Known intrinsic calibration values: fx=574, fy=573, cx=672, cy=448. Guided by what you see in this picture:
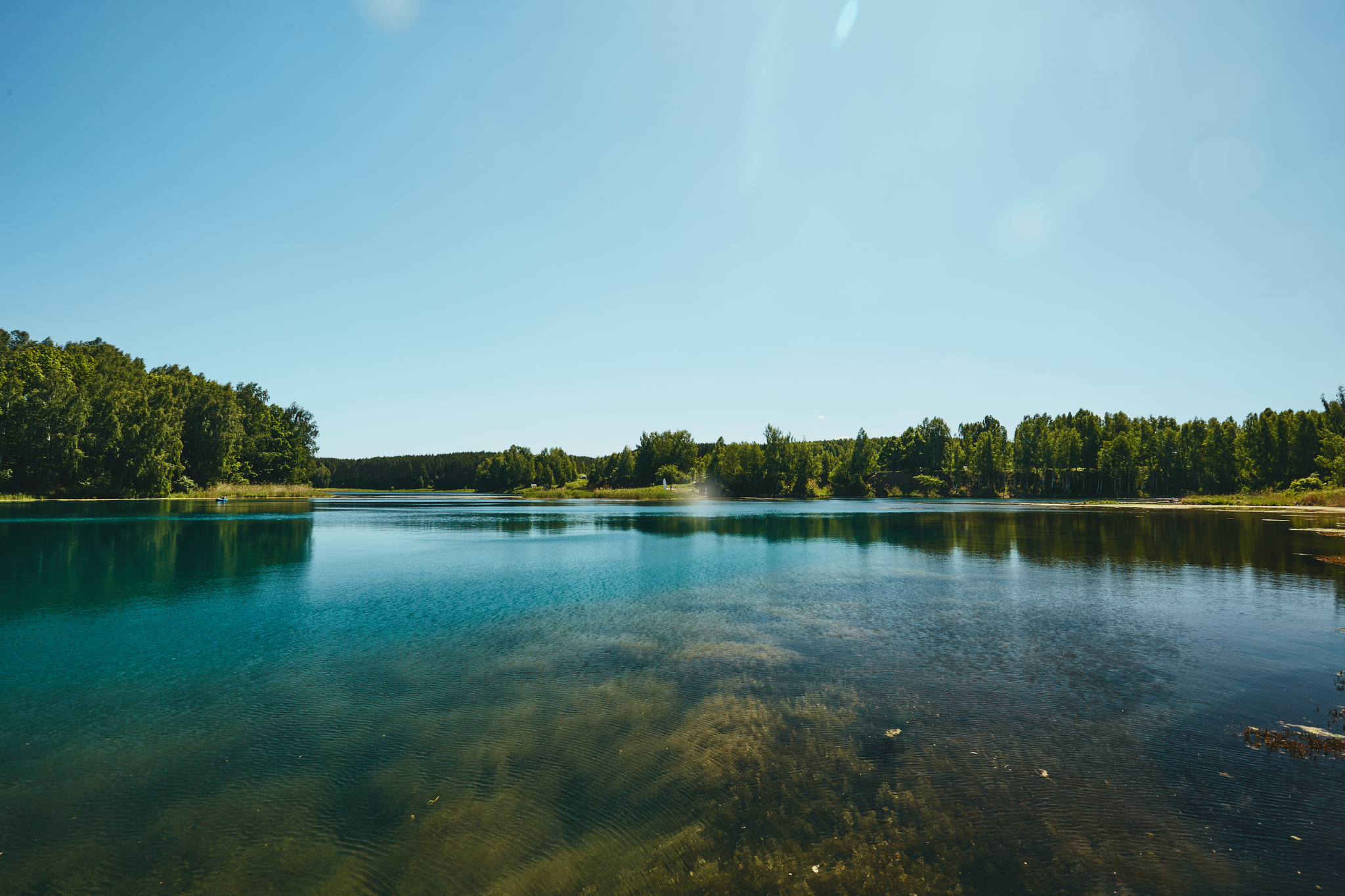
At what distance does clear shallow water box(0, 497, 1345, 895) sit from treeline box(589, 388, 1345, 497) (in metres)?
117

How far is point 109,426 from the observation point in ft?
283

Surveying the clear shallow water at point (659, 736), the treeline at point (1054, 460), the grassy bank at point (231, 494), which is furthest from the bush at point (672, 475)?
the clear shallow water at point (659, 736)

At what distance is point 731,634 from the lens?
18.5m

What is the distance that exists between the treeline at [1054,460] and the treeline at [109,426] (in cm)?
11412

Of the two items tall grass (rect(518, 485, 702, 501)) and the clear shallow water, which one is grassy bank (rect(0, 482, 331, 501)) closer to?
tall grass (rect(518, 485, 702, 501))

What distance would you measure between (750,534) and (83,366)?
376ft

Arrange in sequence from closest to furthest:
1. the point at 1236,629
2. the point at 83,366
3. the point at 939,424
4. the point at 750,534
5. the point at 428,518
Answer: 1. the point at 1236,629
2. the point at 750,534
3. the point at 428,518
4. the point at 83,366
5. the point at 939,424

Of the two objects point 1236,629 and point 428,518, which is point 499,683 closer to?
point 1236,629

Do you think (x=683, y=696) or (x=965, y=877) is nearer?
(x=965, y=877)

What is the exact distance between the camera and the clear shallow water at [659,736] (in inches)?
274

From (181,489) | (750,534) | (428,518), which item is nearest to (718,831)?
(750,534)

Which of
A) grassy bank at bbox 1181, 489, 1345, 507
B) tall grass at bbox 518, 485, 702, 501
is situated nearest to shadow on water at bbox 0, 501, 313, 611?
tall grass at bbox 518, 485, 702, 501

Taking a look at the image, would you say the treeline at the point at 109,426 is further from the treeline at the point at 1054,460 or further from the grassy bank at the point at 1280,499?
the grassy bank at the point at 1280,499

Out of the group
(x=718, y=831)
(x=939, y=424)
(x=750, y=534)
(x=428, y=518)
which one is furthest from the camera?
(x=939, y=424)
